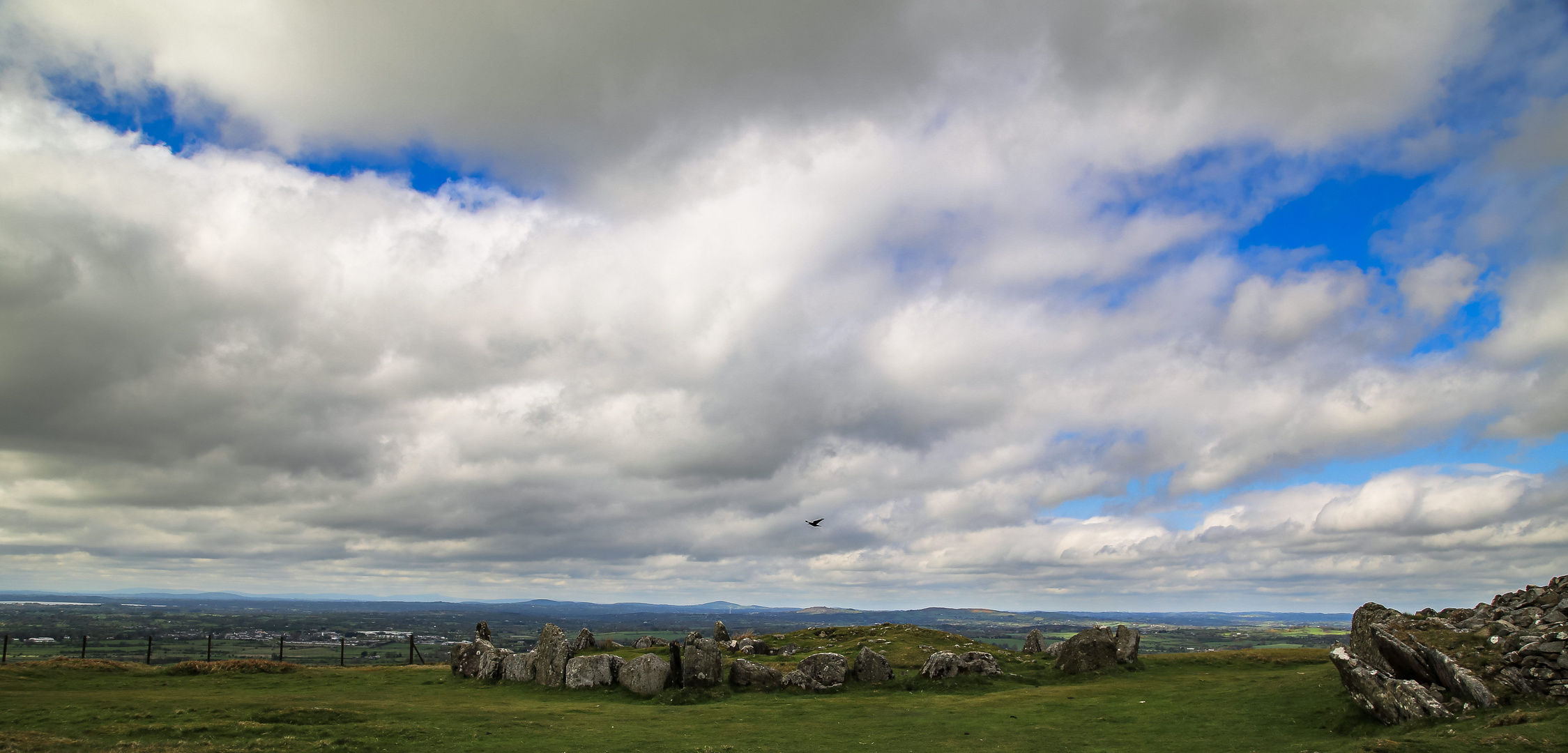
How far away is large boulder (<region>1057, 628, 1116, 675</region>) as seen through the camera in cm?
5716

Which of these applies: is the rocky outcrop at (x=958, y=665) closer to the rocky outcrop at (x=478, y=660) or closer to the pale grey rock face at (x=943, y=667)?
the pale grey rock face at (x=943, y=667)

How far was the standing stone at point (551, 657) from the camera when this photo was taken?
5356 centimetres

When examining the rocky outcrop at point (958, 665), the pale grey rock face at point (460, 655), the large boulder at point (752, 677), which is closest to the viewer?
the large boulder at point (752, 677)

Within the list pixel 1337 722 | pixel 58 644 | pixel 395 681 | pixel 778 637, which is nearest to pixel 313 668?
pixel 395 681

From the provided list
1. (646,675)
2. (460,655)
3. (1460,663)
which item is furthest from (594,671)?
(1460,663)

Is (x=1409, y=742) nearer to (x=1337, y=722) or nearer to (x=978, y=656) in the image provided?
(x=1337, y=722)

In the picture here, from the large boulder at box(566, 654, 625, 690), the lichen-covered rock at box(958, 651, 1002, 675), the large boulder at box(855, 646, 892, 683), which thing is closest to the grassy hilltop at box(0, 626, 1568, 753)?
the large boulder at box(855, 646, 892, 683)

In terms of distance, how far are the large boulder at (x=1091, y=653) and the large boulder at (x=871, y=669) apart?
1427 centimetres

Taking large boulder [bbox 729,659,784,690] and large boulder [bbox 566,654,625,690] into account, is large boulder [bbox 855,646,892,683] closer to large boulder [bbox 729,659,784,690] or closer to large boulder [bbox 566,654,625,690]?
large boulder [bbox 729,659,784,690]

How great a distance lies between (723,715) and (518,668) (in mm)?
22145

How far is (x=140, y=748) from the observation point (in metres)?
26.2

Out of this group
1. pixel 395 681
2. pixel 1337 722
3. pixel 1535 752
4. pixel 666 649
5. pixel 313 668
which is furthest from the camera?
pixel 666 649

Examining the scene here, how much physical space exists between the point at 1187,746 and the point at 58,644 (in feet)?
721

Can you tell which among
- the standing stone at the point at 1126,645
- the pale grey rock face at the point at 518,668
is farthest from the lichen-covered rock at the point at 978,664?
the pale grey rock face at the point at 518,668
